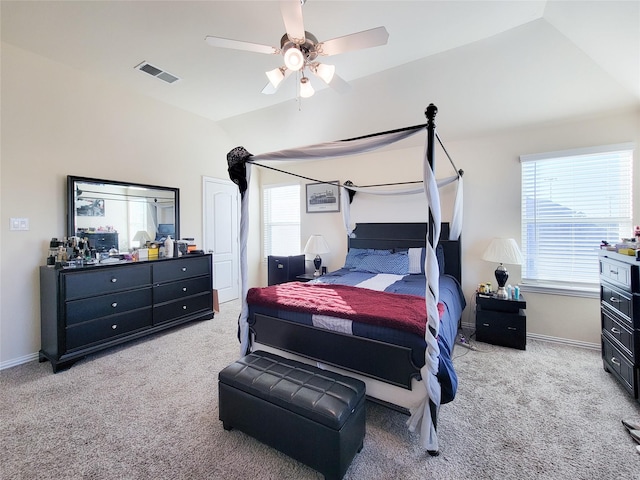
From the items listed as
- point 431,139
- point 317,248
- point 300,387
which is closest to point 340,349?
point 300,387

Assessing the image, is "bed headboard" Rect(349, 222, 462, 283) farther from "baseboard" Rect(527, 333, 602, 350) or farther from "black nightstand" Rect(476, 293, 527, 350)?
"baseboard" Rect(527, 333, 602, 350)

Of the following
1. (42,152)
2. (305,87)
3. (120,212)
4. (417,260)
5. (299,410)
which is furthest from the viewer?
(417,260)

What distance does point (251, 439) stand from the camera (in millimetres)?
1785

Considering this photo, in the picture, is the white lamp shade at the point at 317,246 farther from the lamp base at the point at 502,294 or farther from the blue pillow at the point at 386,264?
the lamp base at the point at 502,294

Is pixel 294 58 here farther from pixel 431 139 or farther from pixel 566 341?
pixel 566 341

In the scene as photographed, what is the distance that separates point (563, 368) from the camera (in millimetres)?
2617

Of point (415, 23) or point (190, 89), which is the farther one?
point (190, 89)

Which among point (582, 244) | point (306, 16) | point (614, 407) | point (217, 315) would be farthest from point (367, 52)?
point (217, 315)

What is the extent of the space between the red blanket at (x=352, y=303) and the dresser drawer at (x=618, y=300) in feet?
4.46

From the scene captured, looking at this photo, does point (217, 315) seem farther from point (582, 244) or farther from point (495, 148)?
point (582, 244)

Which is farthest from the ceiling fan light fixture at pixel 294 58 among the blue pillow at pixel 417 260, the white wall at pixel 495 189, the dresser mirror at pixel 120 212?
the dresser mirror at pixel 120 212

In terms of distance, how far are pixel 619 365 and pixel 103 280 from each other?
4.88m

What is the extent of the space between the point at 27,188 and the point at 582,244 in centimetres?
607

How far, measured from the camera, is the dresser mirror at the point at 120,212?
3.10 metres
